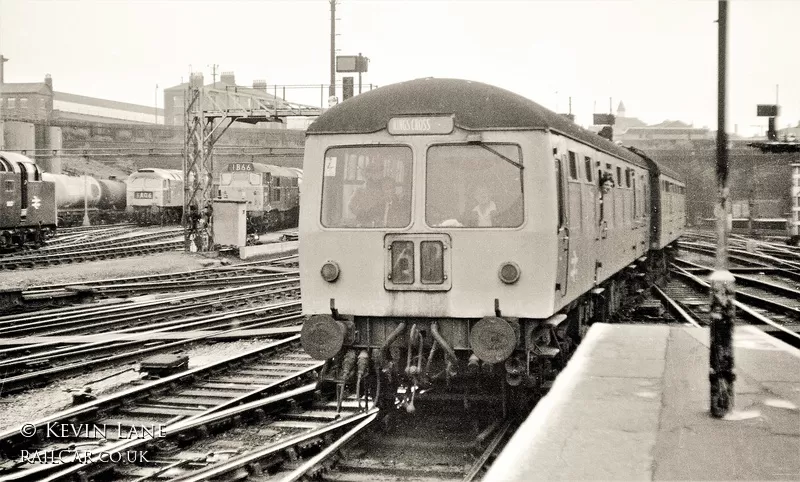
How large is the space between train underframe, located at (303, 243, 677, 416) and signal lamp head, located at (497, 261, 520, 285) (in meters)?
0.25

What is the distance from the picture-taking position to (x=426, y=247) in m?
7.47

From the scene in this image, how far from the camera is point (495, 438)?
23.7 feet

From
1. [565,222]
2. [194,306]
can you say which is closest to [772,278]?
[194,306]

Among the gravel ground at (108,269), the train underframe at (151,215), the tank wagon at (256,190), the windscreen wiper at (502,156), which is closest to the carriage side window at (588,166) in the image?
the windscreen wiper at (502,156)

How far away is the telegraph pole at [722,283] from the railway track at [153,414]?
4040mm

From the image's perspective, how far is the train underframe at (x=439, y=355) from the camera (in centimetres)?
725

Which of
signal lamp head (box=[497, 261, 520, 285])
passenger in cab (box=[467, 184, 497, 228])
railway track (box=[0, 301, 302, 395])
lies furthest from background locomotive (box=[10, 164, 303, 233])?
signal lamp head (box=[497, 261, 520, 285])

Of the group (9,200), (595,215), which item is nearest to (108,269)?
(9,200)

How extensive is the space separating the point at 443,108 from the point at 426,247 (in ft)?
3.90

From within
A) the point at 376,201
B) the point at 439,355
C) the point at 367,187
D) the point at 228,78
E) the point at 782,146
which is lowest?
the point at 439,355

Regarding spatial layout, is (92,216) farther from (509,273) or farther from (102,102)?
(102,102)

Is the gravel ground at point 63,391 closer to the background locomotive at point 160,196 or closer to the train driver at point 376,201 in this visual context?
the train driver at point 376,201

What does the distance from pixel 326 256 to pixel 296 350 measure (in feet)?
14.3

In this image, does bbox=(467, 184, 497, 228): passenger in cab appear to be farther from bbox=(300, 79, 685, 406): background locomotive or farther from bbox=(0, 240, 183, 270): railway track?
bbox=(0, 240, 183, 270): railway track
